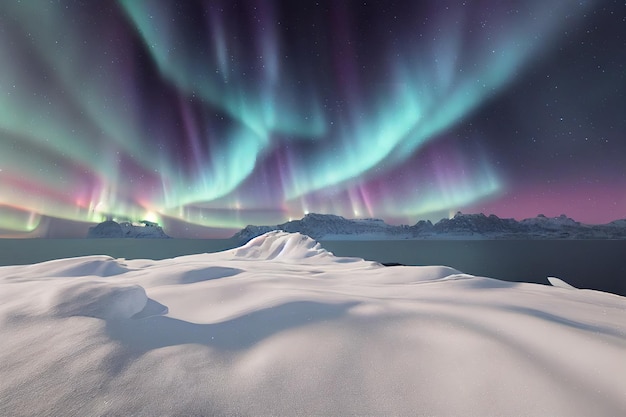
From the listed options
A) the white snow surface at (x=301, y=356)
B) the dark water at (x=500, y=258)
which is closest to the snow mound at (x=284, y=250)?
the white snow surface at (x=301, y=356)

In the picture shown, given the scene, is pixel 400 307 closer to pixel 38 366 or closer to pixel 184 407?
pixel 184 407

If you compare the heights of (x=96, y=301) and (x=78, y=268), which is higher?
(x=78, y=268)

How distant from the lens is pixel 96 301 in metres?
2.63

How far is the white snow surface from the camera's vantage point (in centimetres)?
161

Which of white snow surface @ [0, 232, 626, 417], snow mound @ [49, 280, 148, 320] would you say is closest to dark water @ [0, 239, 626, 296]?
white snow surface @ [0, 232, 626, 417]

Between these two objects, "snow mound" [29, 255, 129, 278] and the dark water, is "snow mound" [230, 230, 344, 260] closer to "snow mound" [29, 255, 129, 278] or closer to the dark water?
"snow mound" [29, 255, 129, 278]

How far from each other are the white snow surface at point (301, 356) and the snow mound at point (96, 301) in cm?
1

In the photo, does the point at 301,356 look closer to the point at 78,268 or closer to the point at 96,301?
the point at 96,301

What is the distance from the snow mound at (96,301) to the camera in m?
2.49

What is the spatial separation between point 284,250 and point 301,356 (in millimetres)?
11761

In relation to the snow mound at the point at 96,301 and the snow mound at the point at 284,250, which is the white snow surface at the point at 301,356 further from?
the snow mound at the point at 284,250

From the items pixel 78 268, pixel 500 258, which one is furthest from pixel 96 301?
pixel 500 258

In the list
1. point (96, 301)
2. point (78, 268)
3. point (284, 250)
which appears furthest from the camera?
point (284, 250)

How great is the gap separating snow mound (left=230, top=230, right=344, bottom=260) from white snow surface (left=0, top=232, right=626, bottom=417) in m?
8.97
